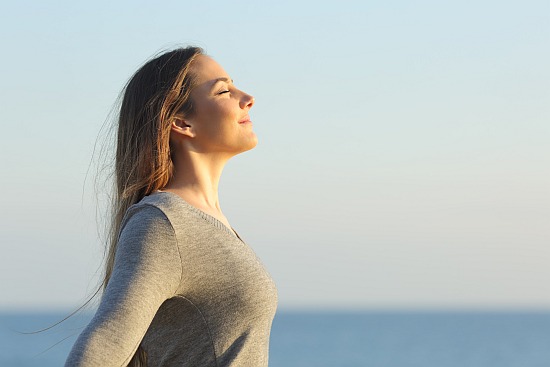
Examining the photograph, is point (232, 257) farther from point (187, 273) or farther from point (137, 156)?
point (137, 156)

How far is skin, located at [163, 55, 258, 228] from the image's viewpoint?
8.64ft

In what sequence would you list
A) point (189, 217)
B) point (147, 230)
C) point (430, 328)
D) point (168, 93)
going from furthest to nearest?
point (430, 328), point (168, 93), point (189, 217), point (147, 230)

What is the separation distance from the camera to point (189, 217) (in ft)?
8.00

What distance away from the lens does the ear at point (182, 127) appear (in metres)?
2.63

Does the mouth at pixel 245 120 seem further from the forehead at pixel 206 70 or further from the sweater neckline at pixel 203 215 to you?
the sweater neckline at pixel 203 215

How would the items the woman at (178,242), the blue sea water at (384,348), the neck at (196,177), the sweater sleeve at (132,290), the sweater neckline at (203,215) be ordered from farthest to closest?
the blue sea water at (384,348) → the neck at (196,177) → the sweater neckline at (203,215) → the woman at (178,242) → the sweater sleeve at (132,290)

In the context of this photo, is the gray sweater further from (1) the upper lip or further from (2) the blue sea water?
(2) the blue sea water

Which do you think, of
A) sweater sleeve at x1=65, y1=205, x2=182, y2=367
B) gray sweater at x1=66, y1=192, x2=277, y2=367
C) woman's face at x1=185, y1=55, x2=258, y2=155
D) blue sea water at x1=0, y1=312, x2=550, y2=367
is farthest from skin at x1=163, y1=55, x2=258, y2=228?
blue sea water at x1=0, y1=312, x2=550, y2=367

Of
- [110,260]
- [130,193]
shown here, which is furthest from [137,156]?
[110,260]

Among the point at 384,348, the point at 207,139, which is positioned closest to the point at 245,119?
the point at 207,139

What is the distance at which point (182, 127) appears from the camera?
2637 millimetres

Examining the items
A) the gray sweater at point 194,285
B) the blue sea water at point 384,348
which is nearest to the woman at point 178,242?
the gray sweater at point 194,285

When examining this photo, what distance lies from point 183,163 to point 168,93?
17cm

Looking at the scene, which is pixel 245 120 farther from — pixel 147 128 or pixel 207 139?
pixel 147 128
